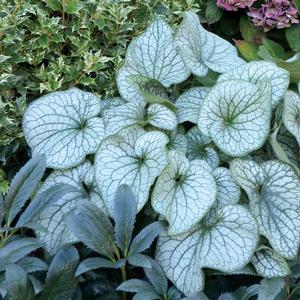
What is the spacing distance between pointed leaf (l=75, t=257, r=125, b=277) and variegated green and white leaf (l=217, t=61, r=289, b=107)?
1.68 feet

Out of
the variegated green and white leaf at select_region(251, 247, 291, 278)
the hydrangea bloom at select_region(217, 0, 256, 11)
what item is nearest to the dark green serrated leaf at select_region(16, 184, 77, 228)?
the variegated green and white leaf at select_region(251, 247, 291, 278)

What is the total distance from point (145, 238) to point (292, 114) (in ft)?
1.47

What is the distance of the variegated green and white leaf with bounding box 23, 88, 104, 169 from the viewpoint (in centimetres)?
134

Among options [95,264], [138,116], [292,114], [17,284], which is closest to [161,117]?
[138,116]

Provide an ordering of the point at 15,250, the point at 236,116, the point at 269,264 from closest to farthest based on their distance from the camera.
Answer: the point at 15,250
the point at 269,264
the point at 236,116

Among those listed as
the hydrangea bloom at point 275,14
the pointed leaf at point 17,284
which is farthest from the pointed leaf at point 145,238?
the hydrangea bloom at point 275,14

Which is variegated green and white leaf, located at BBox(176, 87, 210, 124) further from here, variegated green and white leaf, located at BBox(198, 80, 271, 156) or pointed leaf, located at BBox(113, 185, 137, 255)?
pointed leaf, located at BBox(113, 185, 137, 255)

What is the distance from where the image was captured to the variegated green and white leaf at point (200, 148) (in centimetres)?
136

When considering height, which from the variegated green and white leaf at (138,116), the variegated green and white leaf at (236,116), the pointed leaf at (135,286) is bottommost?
the pointed leaf at (135,286)

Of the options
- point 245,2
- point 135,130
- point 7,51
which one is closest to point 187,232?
point 135,130

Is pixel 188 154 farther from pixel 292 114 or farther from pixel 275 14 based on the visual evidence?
pixel 275 14

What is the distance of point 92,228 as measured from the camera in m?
1.13

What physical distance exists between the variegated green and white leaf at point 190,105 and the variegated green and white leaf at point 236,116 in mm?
78

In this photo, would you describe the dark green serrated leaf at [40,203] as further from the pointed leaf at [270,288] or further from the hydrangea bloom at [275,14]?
the hydrangea bloom at [275,14]
